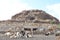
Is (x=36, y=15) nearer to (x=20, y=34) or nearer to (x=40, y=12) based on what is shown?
(x=40, y=12)

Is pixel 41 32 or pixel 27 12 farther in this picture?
pixel 27 12

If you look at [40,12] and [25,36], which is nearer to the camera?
[25,36]

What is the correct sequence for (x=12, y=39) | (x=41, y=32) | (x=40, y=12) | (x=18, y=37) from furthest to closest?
(x=40, y=12)
(x=41, y=32)
(x=18, y=37)
(x=12, y=39)

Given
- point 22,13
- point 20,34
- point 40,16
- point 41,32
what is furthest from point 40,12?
point 20,34

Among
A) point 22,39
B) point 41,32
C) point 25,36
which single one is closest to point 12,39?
point 22,39

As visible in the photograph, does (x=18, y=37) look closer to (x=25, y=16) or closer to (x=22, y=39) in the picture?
(x=22, y=39)

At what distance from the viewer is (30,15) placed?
53.5m

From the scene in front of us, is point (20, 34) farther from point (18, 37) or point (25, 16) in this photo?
point (25, 16)

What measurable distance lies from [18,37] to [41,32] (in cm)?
609

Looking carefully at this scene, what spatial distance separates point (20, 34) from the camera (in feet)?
69.1

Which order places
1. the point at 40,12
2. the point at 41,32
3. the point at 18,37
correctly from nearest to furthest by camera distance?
the point at 18,37, the point at 41,32, the point at 40,12

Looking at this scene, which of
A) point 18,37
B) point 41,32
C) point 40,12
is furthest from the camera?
point 40,12

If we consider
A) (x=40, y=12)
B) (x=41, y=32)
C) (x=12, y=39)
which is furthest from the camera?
(x=40, y=12)

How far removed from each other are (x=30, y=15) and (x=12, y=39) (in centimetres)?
3491
